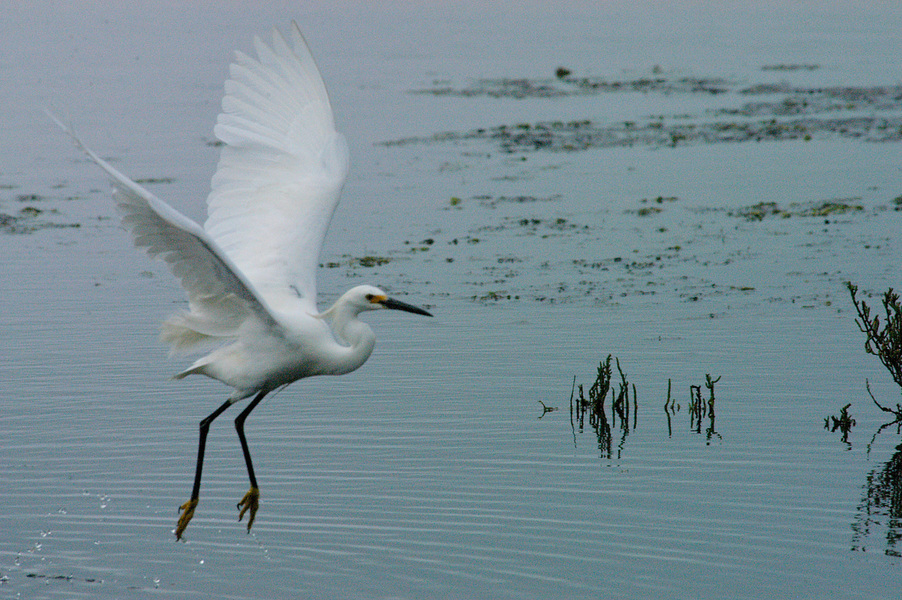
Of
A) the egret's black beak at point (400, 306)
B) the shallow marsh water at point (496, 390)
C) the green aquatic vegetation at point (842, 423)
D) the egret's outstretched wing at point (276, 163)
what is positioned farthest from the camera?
the green aquatic vegetation at point (842, 423)

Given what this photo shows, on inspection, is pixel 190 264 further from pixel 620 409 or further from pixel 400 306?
pixel 620 409

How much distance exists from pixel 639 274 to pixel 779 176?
5555mm

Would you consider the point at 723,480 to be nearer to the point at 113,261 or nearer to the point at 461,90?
the point at 113,261

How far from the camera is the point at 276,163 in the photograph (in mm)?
8531

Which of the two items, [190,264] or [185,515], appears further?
[185,515]

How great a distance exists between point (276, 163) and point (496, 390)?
96.1 inches

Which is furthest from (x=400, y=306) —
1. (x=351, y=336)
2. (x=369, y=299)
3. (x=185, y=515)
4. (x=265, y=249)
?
(x=185, y=515)

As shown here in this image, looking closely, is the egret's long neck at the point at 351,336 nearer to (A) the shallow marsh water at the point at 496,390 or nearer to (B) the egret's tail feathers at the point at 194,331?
(B) the egret's tail feathers at the point at 194,331

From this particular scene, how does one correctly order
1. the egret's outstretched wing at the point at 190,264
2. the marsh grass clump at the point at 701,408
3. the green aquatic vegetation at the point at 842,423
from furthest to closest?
the marsh grass clump at the point at 701,408
the green aquatic vegetation at the point at 842,423
the egret's outstretched wing at the point at 190,264

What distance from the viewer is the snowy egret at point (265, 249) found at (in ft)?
22.8

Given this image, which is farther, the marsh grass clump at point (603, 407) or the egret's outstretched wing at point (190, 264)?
the marsh grass clump at point (603, 407)

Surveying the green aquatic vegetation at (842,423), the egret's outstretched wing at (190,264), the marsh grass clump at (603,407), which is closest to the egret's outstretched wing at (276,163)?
the egret's outstretched wing at (190,264)

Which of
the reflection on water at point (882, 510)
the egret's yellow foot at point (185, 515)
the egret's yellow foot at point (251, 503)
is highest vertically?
the reflection on water at point (882, 510)

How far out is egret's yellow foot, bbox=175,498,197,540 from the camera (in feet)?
24.7
